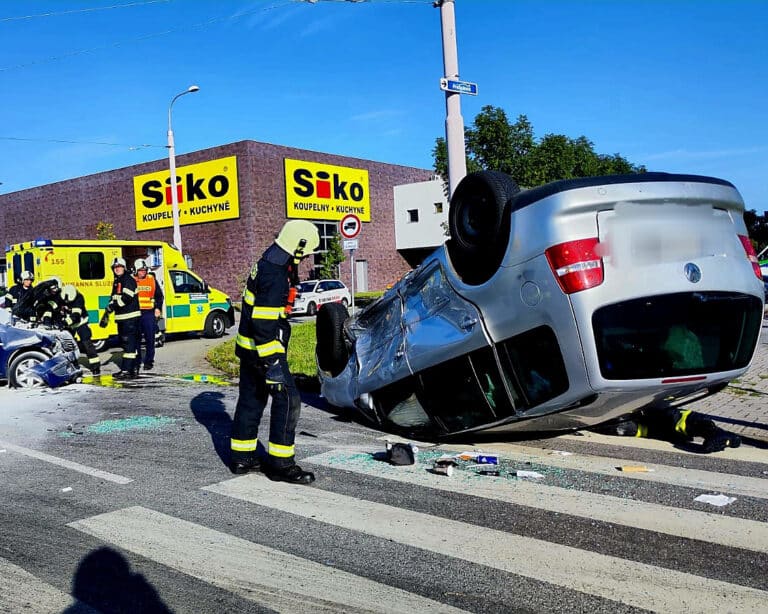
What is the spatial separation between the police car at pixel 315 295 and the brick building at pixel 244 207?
597 centimetres

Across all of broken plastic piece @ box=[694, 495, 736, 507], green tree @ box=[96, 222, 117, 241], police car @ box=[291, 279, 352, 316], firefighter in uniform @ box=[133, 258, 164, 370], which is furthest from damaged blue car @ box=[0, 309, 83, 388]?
green tree @ box=[96, 222, 117, 241]

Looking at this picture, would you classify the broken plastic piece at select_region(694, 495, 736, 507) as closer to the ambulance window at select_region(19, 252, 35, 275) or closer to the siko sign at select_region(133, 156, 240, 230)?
the ambulance window at select_region(19, 252, 35, 275)

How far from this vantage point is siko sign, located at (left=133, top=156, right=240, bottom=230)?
32.6 metres

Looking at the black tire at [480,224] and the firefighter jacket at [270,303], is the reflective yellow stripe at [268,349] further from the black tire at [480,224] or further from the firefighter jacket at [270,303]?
the black tire at [480,224]

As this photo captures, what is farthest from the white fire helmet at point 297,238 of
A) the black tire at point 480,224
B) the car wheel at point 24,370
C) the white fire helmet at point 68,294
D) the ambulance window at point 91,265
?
the ambulance window at point 91,265

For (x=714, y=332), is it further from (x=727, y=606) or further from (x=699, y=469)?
(x=727, y=606)

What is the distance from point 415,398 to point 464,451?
1.86ft

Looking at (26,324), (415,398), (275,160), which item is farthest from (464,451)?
(275,160)

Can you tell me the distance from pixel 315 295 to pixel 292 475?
71.9 feet

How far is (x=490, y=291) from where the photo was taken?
4.70 metres

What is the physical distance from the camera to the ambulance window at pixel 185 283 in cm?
1623

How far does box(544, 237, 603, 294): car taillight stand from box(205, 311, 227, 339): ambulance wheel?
14.1 meters

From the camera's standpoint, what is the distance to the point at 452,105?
385 inches

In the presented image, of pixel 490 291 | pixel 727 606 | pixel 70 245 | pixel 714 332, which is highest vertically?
pixel 70 245
